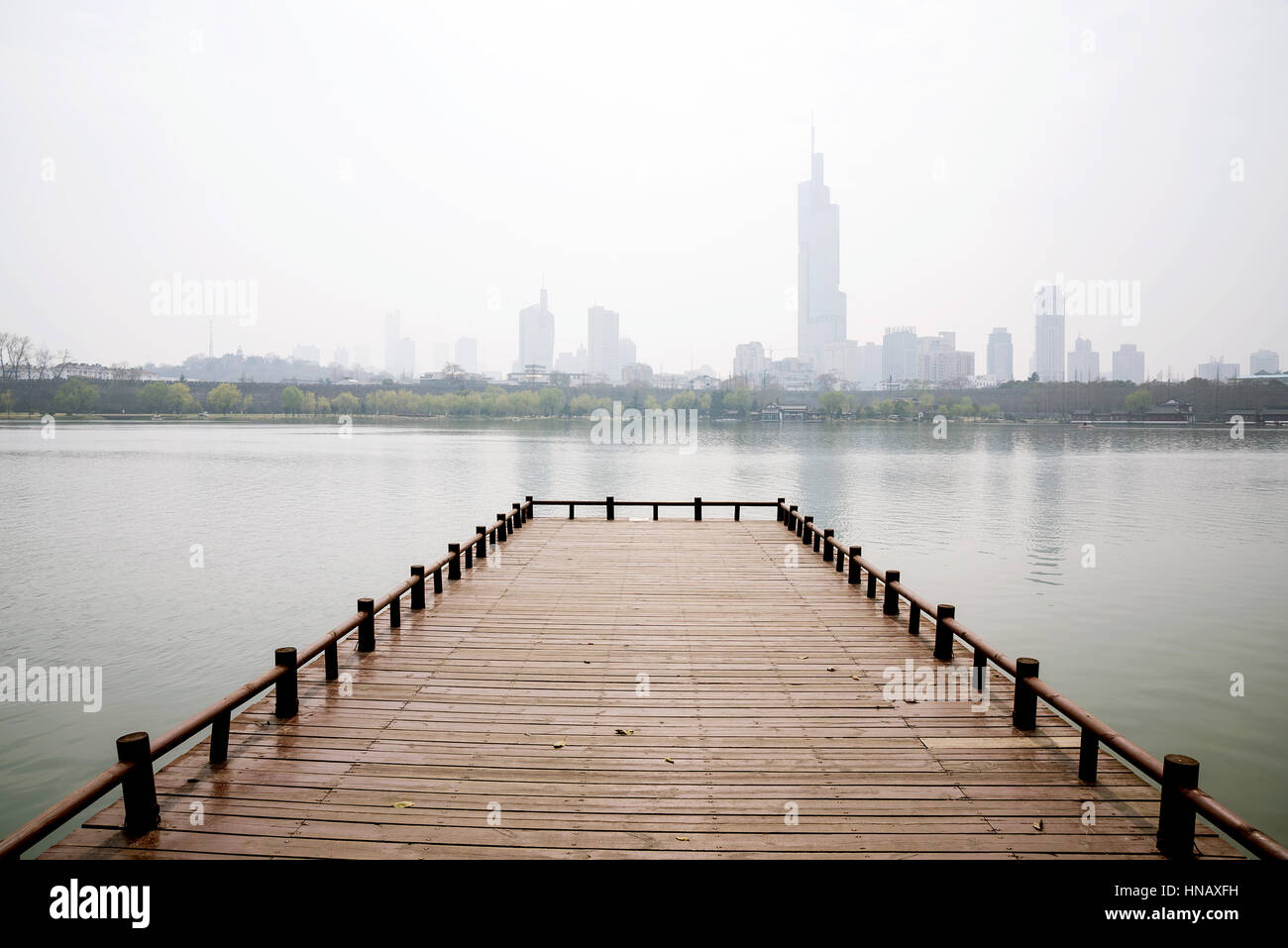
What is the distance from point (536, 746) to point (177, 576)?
17.6 m

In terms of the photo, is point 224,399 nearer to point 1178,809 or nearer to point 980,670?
point 980,670

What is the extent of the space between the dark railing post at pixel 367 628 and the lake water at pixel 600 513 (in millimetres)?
3947

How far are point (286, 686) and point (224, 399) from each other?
469 ft

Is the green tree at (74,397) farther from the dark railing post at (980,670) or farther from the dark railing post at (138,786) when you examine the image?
the dark railing post at (980,670)

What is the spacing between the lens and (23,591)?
18.1 m

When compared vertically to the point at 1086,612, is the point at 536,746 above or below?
above

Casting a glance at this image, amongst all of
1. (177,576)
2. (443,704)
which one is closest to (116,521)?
(177,576)

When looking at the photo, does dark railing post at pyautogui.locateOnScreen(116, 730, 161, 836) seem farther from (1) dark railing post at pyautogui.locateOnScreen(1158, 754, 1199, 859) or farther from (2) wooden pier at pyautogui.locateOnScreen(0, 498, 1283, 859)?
(1) dark railing post at pyautogui.locateOnScreen(1158, 754, 1199, 859)

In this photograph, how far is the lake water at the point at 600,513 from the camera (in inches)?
441

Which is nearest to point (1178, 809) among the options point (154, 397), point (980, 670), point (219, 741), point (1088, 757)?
point (1088, 757)

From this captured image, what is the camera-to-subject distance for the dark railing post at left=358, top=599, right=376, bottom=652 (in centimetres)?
852

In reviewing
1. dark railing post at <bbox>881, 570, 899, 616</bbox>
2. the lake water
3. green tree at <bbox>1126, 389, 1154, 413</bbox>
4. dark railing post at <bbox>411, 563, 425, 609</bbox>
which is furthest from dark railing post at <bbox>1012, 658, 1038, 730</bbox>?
green tree at <bbox>1126, 389, 1154, 413</bbox>

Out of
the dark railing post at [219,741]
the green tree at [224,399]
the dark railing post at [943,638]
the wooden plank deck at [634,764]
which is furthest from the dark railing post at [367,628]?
the green tree at [224,399]

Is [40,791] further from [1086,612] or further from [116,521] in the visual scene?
[116,521]
